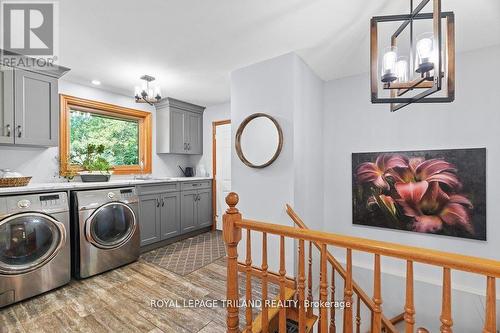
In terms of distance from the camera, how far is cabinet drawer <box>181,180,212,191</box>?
152 inches

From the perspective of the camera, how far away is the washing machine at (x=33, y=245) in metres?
2.06

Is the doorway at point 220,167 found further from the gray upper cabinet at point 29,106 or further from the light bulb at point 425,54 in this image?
the light bulb at point 425,54

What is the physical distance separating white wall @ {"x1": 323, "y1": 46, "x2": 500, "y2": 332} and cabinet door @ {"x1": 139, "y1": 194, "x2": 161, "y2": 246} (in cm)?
241

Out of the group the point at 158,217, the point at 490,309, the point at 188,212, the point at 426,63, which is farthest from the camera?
the point at 188,212

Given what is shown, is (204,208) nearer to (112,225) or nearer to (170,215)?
(170,215)

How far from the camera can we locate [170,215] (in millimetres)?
3615

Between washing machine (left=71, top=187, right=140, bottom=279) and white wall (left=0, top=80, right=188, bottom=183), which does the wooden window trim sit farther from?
washing machine (left=71, top=187, right=140, bottom=279)

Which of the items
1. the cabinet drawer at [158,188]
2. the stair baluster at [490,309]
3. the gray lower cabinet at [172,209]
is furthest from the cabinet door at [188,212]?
the stair baluster at [490,309]

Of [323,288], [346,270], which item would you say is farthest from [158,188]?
[346,270]

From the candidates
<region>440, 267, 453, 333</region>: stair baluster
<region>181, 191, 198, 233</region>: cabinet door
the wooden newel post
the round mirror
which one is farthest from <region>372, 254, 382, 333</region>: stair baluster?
<region>181, 191, 198, 233</region>: cabinet door

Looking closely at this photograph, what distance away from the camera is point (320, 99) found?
327 centimetres

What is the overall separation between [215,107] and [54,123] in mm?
2473

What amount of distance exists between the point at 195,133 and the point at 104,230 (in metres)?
2.37

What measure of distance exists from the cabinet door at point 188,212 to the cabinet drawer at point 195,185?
0.26 ft
